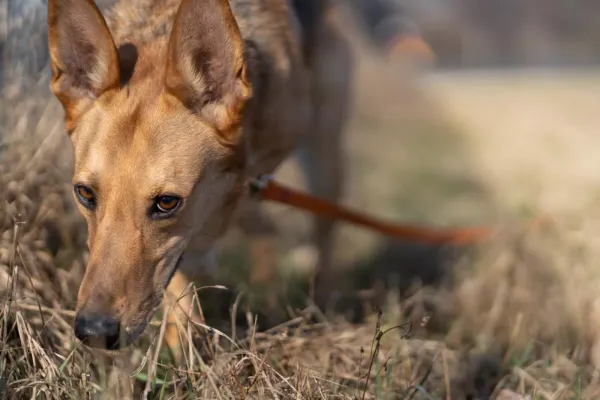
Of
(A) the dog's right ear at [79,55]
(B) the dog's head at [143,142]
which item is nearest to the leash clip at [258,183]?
(B) the dog's head at [143,142]

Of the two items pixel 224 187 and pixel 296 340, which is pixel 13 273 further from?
pixel 296 340

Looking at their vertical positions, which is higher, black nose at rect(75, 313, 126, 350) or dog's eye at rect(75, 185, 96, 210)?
dog's eye at rect(75, 185, 96, 210)

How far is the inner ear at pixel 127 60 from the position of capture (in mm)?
3082

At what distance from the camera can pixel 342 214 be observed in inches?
160

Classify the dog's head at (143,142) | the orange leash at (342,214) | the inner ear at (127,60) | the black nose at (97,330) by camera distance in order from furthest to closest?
the orange leash at (342,214)
the inner ear at (127,60)
the dog's head at (143,142)
the black nose at (97,330)

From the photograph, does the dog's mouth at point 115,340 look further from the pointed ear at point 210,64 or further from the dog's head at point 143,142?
the pointed ear at point 210,64

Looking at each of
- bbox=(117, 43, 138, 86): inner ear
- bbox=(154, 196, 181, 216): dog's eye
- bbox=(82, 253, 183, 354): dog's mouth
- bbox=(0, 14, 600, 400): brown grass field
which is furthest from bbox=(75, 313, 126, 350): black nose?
bbox=(117, 43, 138, 86): inner ear

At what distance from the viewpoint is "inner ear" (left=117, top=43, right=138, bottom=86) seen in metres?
3.08

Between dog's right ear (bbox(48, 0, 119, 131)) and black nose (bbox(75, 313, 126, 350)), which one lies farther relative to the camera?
dog's right ear (bbox(48, 0, 119, 131))

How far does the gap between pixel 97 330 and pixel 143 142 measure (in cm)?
72

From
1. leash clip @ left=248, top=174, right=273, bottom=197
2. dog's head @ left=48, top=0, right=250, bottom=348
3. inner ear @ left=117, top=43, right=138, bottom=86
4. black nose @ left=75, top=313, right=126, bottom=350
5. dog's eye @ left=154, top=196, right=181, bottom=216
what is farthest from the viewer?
leash clip @ left=248, top=174, right=273, bottom=197

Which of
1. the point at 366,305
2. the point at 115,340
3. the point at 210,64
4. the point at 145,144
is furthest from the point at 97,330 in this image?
the point at 366,305

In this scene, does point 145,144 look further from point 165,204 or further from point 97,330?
point 97,330

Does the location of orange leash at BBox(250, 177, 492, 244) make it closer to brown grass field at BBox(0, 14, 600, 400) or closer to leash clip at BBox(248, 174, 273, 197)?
leash clip at BBox(248, 174, 273, 197)
